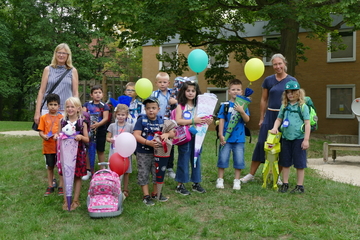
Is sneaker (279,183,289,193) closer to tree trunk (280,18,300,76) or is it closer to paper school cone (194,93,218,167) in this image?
paper school cone (194,93,218,167)

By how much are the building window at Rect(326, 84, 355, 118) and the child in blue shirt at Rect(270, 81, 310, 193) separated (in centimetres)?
1525

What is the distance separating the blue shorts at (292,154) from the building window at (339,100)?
15.2 meters

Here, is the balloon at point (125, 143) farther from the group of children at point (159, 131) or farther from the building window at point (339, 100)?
the building window at point (339, 100)

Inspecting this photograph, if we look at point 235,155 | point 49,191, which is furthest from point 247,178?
point 49,191

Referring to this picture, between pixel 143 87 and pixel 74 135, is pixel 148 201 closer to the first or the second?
pixel 74 135

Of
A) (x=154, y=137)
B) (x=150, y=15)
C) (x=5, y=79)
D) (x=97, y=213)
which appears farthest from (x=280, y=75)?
(x=5, y=79)

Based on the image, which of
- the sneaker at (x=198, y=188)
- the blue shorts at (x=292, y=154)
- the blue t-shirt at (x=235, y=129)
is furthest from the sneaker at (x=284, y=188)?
the sneaker at (x=198, y=188)

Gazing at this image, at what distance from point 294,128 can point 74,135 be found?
3.02m

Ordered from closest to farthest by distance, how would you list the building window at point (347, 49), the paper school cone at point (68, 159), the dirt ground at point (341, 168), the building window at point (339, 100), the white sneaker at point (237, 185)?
the paper school cone at point (68, 159), the white sneaker at point (237, 185), the dirt ground at point (341, 168), the building window at point (347, 49), the building window at point (339, 100)

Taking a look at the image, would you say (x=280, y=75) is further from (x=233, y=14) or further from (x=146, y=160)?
(x=233, y=14)

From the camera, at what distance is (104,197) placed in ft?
14.6

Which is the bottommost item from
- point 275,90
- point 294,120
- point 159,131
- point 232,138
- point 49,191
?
point 49,191

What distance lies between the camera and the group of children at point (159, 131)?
4801mm

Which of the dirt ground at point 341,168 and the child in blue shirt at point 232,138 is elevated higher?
the child in blue shirt at point 232,138
